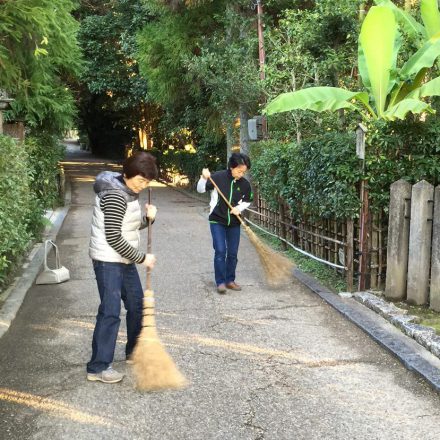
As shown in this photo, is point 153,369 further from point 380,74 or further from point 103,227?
point 380,74

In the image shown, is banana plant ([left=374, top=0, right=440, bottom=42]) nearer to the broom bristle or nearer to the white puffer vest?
the white puffer vest

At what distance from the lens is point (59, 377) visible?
14.5ft

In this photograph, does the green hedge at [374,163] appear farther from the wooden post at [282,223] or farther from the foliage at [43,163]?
the foliage at [43,163]

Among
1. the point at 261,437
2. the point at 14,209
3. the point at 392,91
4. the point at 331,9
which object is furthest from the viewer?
the point at 331,9

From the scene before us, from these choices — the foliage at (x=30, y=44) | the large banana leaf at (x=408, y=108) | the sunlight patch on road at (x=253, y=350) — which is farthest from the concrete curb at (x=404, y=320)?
the foliage at (x=30, y=44)

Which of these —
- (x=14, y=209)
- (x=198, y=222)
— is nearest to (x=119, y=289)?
(x=14, y=209)

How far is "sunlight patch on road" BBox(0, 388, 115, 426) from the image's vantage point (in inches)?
146

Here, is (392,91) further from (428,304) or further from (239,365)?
(239,365)


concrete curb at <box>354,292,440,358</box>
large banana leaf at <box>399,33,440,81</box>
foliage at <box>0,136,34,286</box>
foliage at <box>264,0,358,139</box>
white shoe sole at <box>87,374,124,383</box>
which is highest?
foliage at <box>264,0,358,139</box>

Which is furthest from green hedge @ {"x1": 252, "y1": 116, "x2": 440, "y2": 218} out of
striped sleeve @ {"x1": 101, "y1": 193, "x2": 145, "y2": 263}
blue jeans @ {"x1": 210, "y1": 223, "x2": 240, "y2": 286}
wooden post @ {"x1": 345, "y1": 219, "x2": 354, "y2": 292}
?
striped sleeve @ {"x1": 101, "y1": 193, "x2": 145, "y2": 263}

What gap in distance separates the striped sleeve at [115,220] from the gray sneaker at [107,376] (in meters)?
0.95

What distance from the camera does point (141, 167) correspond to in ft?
13.3

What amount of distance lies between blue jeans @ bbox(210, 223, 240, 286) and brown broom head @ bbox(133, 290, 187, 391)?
283 centimetres

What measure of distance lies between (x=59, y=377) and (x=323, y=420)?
2.12 m
